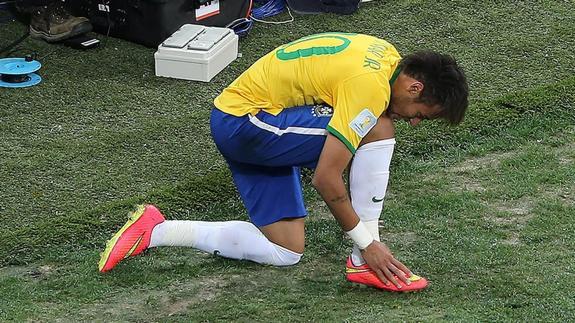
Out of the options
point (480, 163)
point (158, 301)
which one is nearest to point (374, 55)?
point (158, 301)

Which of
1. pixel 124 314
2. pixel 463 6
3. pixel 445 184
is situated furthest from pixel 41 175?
pixel 463 6

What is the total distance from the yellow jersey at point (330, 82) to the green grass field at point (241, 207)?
1.57 ft

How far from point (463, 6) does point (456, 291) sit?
9.63 feet

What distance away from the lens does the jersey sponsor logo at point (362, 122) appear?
2.32m

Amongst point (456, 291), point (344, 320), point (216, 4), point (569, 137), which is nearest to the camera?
point (344, 320)

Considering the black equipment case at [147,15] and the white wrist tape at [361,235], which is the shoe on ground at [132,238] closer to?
the white wrist tape at [361,235]

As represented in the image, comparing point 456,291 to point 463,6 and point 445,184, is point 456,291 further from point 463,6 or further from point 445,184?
point 463,6

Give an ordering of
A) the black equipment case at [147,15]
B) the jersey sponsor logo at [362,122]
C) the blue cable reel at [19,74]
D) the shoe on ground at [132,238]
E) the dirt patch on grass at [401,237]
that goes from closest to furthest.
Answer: the jersey sponsor logo at [362,122], the shoe on ground at [132,238], the dirt patch on grass at [401,237], the blue cable reel at [19,74], the black equipment case at [147,15]

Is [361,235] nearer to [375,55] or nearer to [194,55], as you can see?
[375,55]

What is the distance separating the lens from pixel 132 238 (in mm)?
2691

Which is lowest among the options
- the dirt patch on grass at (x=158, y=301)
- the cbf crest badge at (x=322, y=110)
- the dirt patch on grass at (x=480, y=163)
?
the dirt patch on grass at (x=480, y=163)

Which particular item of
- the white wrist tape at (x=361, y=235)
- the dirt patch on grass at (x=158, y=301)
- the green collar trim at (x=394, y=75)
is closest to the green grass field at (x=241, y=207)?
the dirt patch on grass at (x=158, y=301)

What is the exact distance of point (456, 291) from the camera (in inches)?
98.7

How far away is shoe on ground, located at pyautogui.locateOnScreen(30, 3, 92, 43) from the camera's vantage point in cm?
444
